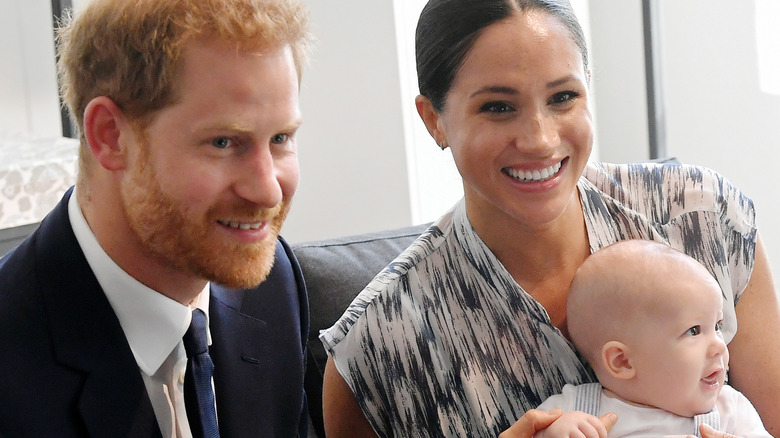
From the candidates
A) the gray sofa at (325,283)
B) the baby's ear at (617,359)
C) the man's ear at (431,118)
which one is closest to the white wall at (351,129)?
the gray sofa at (325,283)

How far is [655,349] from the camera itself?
6.20ft

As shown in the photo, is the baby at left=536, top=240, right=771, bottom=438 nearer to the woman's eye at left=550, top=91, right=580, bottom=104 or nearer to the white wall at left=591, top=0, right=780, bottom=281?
the woman's eye at left=550, top=91, right=580, bottom=104

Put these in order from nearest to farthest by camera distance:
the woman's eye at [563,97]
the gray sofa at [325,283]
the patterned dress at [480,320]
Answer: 1. the woman's eye at [563,97]
2. the patterned dress at [480,320]
3. the gray sofa at [325,283]

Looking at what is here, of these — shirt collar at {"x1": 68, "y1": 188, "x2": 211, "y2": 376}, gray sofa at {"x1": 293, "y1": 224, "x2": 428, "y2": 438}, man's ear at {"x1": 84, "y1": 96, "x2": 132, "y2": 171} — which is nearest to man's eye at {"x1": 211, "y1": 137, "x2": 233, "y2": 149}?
man's ear at {"x1": 84, "y1": 96, "x2": 132, "y2": 171}

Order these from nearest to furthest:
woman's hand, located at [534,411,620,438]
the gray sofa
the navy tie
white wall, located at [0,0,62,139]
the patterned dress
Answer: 1. the navy tie
2. woman's hand, located at [534,411,620,438]
3. the patterned dress
4. the gray sofa
5. white wall, located at [0,0,62,139]

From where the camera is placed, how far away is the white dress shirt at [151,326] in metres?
1.63

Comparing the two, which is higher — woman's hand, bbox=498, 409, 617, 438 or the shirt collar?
the shirt collar

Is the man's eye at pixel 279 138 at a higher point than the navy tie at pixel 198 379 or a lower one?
higher

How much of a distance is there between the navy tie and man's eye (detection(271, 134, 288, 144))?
34cm

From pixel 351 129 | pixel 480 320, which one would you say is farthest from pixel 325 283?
pixel 351 129

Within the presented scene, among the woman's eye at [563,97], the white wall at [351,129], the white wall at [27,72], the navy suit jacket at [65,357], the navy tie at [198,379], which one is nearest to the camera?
the navy suit jacket at [65,357]

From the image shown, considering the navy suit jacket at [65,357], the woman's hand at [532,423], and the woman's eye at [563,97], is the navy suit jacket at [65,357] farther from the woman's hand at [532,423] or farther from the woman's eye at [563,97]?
the woman's eye at [563,97]

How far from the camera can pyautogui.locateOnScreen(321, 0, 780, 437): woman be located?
1.94 metres

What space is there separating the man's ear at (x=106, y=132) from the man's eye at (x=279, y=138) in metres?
0.23
